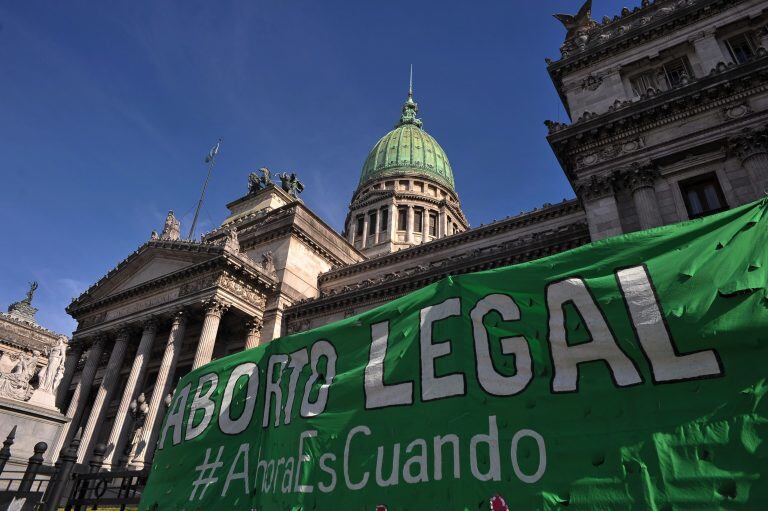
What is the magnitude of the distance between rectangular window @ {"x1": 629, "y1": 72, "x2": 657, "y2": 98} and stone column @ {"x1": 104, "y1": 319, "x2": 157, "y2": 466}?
2928 cm

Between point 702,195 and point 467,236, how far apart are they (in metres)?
17.0

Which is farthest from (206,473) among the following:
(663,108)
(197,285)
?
(197,285)

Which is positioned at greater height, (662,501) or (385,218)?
(385,218)

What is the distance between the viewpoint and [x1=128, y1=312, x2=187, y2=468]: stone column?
22538 mm

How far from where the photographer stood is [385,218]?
5528cm

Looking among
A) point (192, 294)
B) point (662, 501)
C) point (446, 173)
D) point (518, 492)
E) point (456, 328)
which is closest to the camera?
point (662, 501)

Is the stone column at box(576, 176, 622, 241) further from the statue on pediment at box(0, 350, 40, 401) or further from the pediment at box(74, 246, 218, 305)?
the pediment at box(74, 246, 218, 305)

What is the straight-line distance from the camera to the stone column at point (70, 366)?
3203 centimetres

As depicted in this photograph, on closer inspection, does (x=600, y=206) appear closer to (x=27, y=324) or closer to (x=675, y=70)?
(x=675, y=70)

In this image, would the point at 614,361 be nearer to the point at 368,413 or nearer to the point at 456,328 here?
the point at 456,328

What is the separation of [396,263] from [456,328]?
2951cm

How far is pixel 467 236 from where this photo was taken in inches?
1277

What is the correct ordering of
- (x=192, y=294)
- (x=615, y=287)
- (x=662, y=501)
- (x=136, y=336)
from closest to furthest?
(x=662, y=501)
(x=615, y=287)
(x=192, y=294)
(x=136, y=336)

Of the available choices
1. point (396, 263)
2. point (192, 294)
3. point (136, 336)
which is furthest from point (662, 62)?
point (136, 336)
